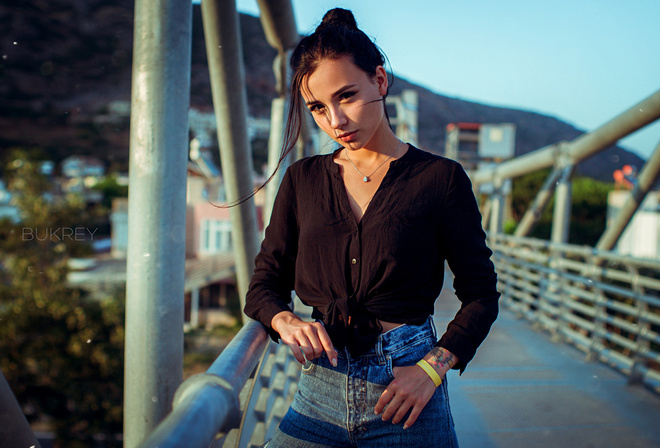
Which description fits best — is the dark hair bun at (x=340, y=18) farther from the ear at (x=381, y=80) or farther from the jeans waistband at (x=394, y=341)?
the jeans waistband at (x=394, y=341)

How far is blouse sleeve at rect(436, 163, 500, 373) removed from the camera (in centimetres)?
107

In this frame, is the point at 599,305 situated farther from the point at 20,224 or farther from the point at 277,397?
the point at 20,224

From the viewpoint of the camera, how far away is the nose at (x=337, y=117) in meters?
1.14

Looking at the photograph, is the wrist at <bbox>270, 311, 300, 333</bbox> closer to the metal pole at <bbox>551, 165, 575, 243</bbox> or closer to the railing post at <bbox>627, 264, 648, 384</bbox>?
the railing post at <bbox>627, 264, 648, 384</bbox>

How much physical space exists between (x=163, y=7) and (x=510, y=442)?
2.86 metres

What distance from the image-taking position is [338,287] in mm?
1109

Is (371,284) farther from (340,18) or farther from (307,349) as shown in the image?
(340,18)

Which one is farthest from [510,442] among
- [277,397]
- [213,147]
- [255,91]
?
[255,91]

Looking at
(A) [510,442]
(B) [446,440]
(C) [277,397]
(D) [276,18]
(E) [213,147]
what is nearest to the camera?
(B) [446,440]

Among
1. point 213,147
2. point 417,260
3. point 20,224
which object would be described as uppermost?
point 213,147

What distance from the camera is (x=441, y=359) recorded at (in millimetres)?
1063

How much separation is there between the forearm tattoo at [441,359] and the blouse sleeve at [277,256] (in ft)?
1.24

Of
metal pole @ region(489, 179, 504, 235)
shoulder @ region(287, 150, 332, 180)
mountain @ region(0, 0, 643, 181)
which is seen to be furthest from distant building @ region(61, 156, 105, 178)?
shoulder @ region(287, 150, 332, 180)

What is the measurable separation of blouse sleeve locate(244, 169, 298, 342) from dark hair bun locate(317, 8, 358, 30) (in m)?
0.43
